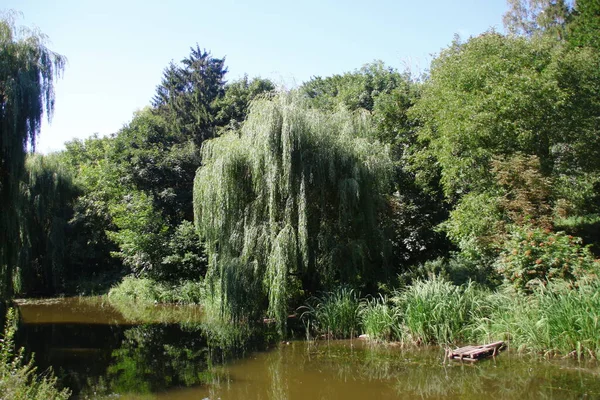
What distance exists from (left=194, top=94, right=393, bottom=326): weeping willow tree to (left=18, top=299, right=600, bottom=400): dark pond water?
1604mm

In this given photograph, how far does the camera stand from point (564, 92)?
11375 mm

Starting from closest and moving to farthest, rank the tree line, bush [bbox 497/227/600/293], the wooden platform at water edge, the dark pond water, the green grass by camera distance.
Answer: the dark pond water
the wooden platform at water edge
bush [bbox 497/227/600/293]
the tree line
the green grass

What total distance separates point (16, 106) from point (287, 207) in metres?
6.17

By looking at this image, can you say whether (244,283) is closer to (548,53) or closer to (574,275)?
(574,275)

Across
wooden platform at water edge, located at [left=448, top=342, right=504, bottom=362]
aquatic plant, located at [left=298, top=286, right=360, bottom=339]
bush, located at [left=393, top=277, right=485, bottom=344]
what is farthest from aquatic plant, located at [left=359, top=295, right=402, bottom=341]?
wooden platform at water edge, located at [left=448, top=342, right=504, bottom=362]

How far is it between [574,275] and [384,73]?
13.7m

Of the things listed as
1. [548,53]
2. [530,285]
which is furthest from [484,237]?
[548,53]

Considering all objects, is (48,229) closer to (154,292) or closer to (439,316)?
(154,292)

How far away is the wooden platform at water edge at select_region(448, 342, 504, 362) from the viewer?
25.2ft

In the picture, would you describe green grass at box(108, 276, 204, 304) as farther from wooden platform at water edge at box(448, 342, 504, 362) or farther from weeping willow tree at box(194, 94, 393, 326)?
wooden platform at water edge at box(448, 342, 504, 362)

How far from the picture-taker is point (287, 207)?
10.6 metres

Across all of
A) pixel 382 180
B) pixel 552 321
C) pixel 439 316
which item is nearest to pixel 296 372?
pixel 439 316

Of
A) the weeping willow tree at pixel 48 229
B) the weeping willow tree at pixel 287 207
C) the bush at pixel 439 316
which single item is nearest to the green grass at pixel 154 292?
the weeping willow tree at pixel 48 229

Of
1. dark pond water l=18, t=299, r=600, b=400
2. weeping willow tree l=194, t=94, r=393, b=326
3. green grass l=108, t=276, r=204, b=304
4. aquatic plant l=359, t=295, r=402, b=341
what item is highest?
weeping willow tree l=194, t=94, r=393, b=326
